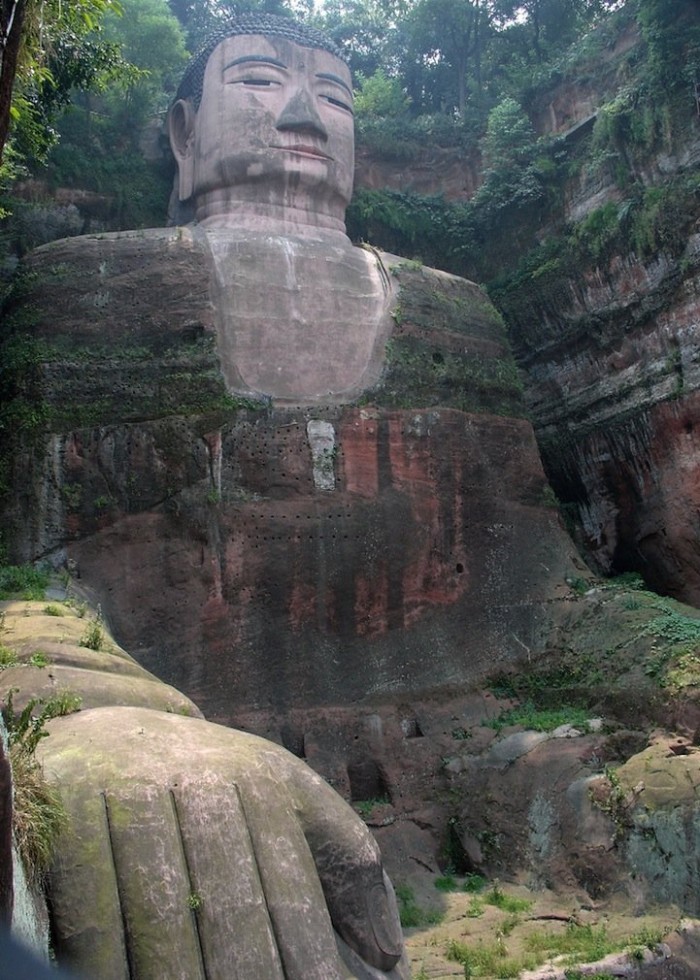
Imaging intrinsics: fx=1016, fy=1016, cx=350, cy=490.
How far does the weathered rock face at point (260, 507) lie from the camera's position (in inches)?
520

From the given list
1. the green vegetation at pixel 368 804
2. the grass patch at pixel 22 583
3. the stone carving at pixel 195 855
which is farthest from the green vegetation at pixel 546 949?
the grass patch at pixel 22 583

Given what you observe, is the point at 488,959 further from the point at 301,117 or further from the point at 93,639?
the point at 301,117


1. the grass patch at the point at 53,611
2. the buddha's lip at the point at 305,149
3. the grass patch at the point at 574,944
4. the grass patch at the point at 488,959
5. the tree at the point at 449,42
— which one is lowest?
the grass patch at the point at 488,959

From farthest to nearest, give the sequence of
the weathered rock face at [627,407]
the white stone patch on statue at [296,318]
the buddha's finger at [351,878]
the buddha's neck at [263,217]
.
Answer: the buddha's neck at [263,217], the weathered rock face at [627,407], the white stone patch on statue at [296,318], the buddha's finger at [351,878]

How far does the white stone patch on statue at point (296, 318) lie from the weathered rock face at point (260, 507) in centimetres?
28

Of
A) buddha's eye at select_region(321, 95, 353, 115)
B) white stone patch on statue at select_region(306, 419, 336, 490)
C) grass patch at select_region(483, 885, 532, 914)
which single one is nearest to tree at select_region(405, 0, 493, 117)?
buddha's eye at select_region(321, 95, 353, 115)

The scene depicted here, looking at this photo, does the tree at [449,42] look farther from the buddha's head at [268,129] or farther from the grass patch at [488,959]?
the grass patch at [488,959]

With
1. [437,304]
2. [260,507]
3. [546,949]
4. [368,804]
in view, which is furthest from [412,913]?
Result: [437,304]

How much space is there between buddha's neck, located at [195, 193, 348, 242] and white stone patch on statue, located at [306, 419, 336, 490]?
3.77 metres

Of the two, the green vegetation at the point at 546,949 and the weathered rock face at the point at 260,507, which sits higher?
the weathered rock face at the point at 260,507

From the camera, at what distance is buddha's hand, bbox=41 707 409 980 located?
215 inches

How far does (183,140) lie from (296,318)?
526cm

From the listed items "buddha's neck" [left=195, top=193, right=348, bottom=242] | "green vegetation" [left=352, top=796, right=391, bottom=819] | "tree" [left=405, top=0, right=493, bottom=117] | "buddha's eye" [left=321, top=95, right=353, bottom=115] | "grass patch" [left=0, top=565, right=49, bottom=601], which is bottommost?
"green vegetation" [left=352, top=796, right=391, bottom=819]

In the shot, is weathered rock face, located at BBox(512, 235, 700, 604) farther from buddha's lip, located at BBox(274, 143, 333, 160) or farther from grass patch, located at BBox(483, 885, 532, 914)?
grass patch, located at BBox(483, 885, 532, 914)
